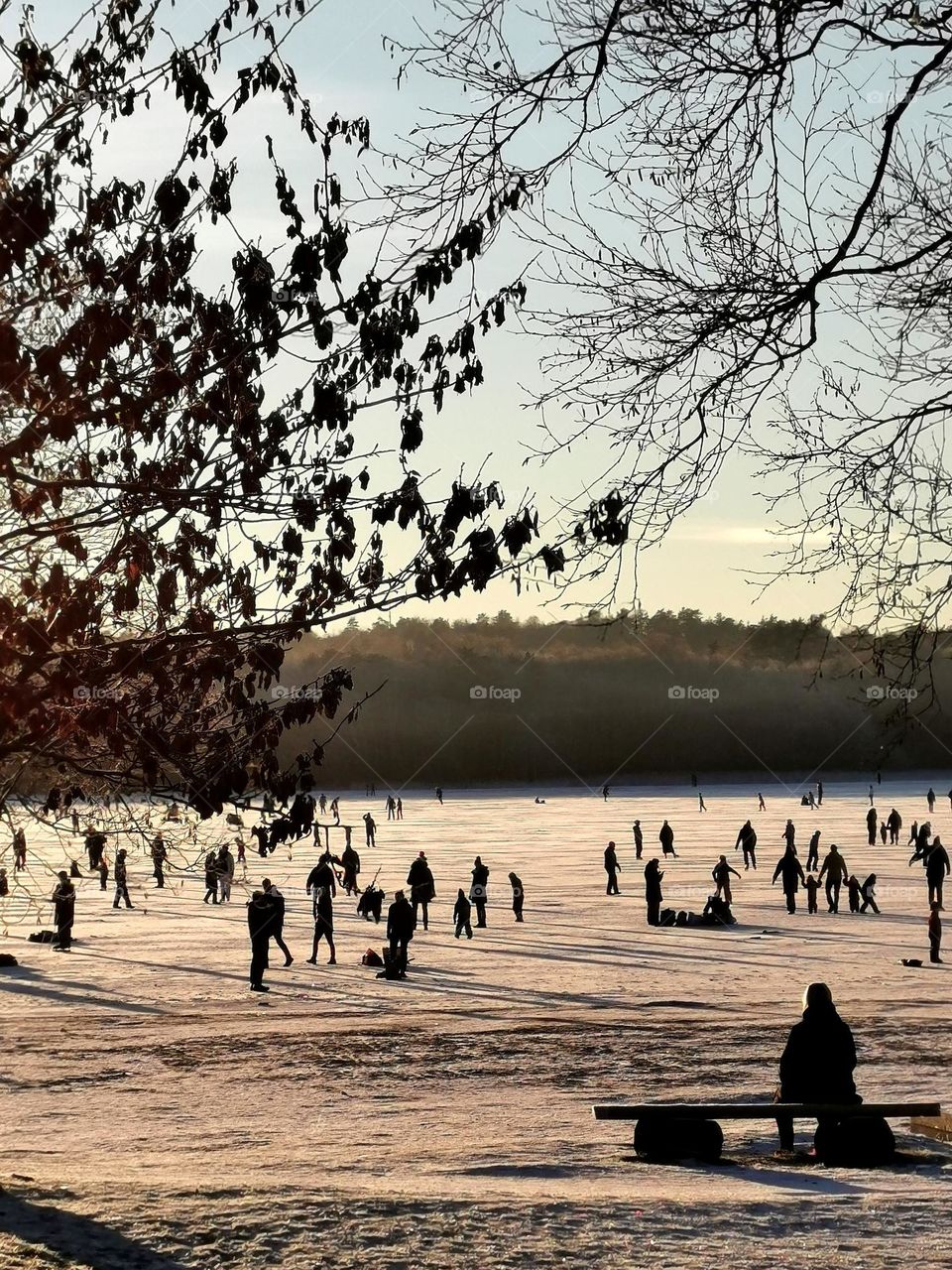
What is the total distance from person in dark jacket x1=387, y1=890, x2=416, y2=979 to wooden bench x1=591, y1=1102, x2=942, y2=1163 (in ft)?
36.3

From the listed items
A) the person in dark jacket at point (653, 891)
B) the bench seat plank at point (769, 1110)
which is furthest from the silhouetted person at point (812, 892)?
the bench seat plank at point (769, 1110)

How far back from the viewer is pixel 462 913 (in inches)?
1053

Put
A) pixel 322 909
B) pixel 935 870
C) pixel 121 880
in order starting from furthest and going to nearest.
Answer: pixel 121 880
pixel 935 870
pixel 322 909

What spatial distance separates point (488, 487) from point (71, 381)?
2.31 m

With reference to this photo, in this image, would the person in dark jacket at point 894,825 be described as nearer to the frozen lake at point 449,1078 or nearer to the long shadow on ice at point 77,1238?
the frozen lake at point 449,1078

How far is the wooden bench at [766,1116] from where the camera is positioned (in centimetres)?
1070

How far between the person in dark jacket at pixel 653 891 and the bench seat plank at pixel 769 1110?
52.5ft

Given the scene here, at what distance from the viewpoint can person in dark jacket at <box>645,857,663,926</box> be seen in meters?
27.4

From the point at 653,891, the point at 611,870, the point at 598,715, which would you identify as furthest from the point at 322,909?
the point at 598,715

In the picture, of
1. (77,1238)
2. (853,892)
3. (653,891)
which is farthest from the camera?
(853,892)

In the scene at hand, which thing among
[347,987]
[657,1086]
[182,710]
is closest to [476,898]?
[347,987]

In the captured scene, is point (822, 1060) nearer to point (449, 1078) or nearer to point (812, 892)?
point (449, 1078)

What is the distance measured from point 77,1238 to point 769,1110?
4.88m

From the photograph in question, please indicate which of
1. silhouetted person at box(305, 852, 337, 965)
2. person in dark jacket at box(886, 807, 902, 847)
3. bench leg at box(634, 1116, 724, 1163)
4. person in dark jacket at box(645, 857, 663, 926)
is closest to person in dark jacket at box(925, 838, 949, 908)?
person in dark jacket at box(645, 857, 663, 926)
